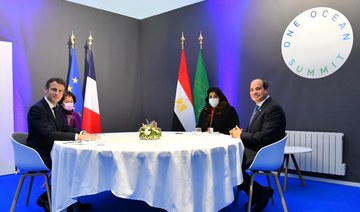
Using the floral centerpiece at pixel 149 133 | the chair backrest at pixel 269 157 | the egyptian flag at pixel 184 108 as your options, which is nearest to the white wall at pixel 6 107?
the egyptian flag at pixel 184 108

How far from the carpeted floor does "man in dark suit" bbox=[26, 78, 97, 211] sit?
0.57 metres

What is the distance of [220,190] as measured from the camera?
2.30 metres

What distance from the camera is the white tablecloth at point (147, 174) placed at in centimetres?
205

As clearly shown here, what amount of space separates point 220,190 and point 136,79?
4.57m

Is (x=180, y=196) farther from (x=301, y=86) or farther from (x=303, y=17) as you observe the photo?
(x=303, y=17)

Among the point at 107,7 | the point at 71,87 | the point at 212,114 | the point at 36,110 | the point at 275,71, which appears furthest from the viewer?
the point at 107,7

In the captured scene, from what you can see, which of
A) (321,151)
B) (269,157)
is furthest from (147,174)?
(321,151)

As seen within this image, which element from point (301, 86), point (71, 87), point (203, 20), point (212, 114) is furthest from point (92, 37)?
point (301, 86)

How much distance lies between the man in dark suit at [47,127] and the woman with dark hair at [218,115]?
1.89m

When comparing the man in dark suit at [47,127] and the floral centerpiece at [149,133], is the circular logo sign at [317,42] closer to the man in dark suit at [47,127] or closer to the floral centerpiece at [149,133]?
the floral centerpiece at [149,133]

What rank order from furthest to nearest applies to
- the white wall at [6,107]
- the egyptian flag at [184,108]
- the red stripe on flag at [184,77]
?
the red stripe on flag at [184,77] → the egyptian flag at [184,108] → the white wall at [6,107]

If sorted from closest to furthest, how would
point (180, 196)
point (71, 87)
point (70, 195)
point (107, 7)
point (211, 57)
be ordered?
point (180, 196), point (70, 195), point (71, 87), point (211, 57), point (107, 7)

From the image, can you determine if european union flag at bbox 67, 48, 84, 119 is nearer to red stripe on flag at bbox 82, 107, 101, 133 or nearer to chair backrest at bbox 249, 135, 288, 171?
red stripe on flag at bbox 82, 107, 101, 133

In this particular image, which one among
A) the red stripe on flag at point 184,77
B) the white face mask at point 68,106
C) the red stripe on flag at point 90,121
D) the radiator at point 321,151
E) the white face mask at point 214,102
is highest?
the red stripe on flag at point 184,77
